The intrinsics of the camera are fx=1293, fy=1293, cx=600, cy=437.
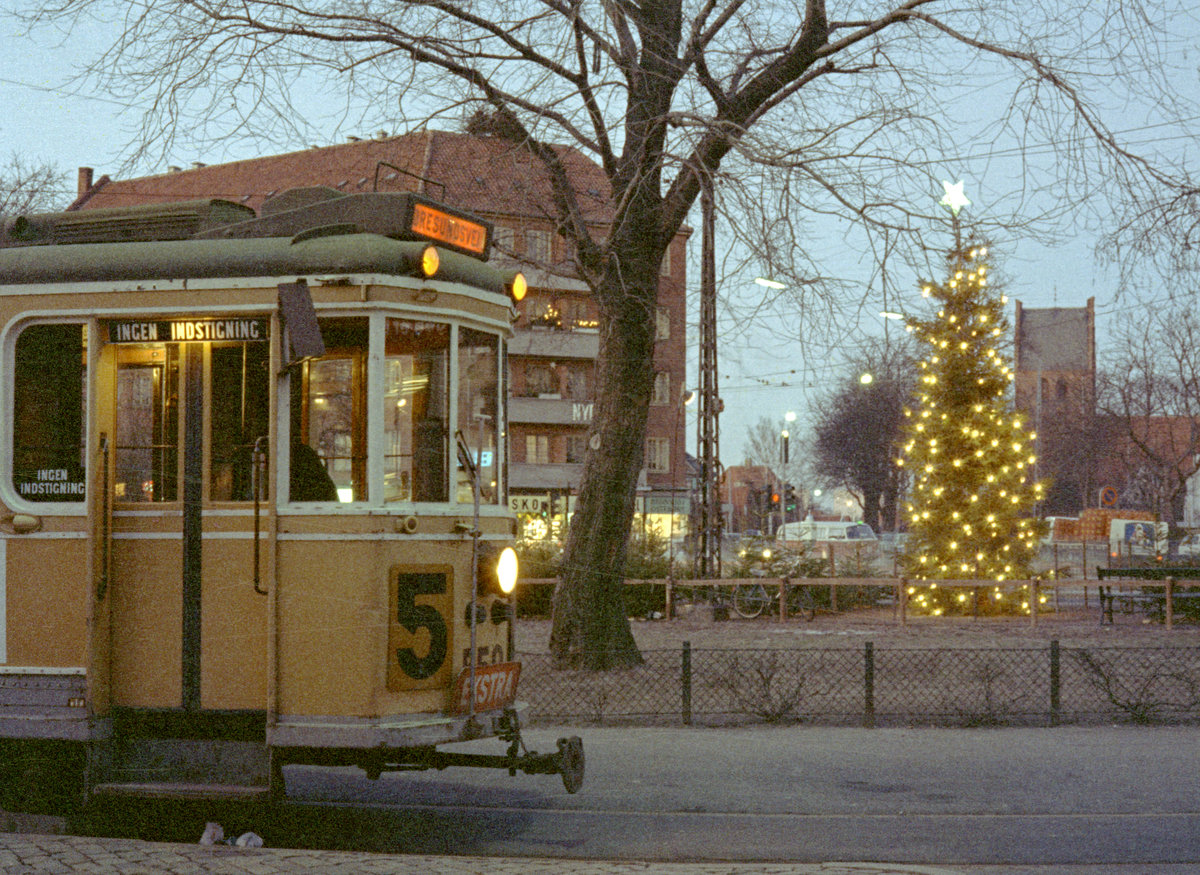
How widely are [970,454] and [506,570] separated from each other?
19226 mm

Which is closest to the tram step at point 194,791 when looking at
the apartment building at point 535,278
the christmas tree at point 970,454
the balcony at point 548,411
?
the apartment building at point 535,278

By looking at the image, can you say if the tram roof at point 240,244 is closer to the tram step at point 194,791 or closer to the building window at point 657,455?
the tram step at point 194,791

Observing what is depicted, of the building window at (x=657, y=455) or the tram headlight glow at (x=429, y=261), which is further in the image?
the building window at (x=657, y=455)

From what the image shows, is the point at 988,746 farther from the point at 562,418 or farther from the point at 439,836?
the point at 562,418

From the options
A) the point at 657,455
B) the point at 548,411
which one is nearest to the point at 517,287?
the point at 548,411

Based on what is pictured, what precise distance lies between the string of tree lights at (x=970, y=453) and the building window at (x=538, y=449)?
35.2 m

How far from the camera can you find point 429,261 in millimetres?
7164

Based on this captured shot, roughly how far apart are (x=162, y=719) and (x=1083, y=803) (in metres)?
5.80

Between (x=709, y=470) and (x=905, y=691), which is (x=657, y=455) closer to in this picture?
(x=709, y=470)

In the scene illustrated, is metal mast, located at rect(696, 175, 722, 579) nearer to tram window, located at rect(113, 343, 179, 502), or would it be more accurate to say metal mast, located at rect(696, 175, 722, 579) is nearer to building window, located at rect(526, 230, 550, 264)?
building window, located at rect(526, 230, 550, 264)

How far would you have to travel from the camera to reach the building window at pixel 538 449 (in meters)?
59.4

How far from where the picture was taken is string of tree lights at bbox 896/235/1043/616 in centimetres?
2484

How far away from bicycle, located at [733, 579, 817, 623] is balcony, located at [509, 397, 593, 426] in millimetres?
33130

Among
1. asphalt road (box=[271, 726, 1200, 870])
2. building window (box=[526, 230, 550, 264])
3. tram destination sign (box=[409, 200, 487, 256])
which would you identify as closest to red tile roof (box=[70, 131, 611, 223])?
building window (box=[526, 230, 550, 264])
